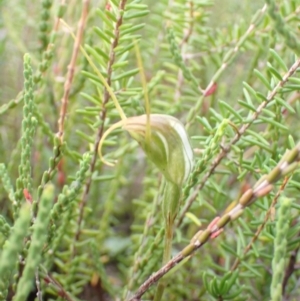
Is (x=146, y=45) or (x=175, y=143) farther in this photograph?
(x=146, y=45)

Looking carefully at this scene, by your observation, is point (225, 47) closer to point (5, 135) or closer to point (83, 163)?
point (83, 163)

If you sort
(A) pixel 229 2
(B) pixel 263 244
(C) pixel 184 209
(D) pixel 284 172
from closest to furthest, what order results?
1. (D) pixel 284 172
2. (C) pixel 184 209
3. (B) pixel 263 244
4. (A) pixel 229 2

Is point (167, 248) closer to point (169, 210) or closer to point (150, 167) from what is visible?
point (169, 210)

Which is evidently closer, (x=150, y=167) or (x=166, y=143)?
(x=166, y=143)

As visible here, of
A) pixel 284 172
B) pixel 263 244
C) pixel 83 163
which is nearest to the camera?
pixel 284 172

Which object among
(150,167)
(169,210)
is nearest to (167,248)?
(169,210)

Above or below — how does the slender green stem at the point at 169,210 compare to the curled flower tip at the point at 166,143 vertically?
below

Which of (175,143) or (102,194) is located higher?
(175,143)

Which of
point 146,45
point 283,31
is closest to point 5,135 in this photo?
point 146,45
